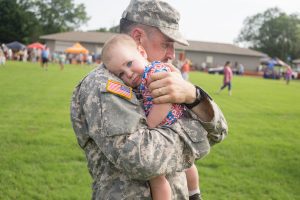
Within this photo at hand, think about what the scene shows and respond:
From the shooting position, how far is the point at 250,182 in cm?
597

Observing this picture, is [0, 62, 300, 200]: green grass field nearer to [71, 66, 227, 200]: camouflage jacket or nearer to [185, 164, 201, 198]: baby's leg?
[185, 164, 201, 198]: baby's leg

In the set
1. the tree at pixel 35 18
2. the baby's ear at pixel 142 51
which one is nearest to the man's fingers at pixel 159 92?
the baby's ear at pixel 142 51

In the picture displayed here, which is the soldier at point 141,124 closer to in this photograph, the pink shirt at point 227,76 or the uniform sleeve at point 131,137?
the uniform sleeve at point 131,137

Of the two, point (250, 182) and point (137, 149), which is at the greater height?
A: point (137, 149)

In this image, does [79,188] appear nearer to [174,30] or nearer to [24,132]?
[24,132]

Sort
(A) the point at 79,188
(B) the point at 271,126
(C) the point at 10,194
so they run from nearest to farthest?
(C) the point at 10,194 < (A) the point at 79,188 < (B) the point at 271,126

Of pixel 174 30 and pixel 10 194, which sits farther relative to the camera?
pixel 10 194

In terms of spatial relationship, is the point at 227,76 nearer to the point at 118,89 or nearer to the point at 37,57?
the point at 118,89

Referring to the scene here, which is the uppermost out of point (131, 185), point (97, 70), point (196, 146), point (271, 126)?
point (97, 70)

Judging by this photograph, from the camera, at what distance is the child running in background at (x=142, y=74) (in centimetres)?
191

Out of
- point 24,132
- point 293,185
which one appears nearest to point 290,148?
point 293,185

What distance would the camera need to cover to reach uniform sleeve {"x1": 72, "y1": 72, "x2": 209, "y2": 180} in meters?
1.76

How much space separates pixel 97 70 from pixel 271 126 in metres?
9.50

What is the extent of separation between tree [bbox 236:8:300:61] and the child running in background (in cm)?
10073
